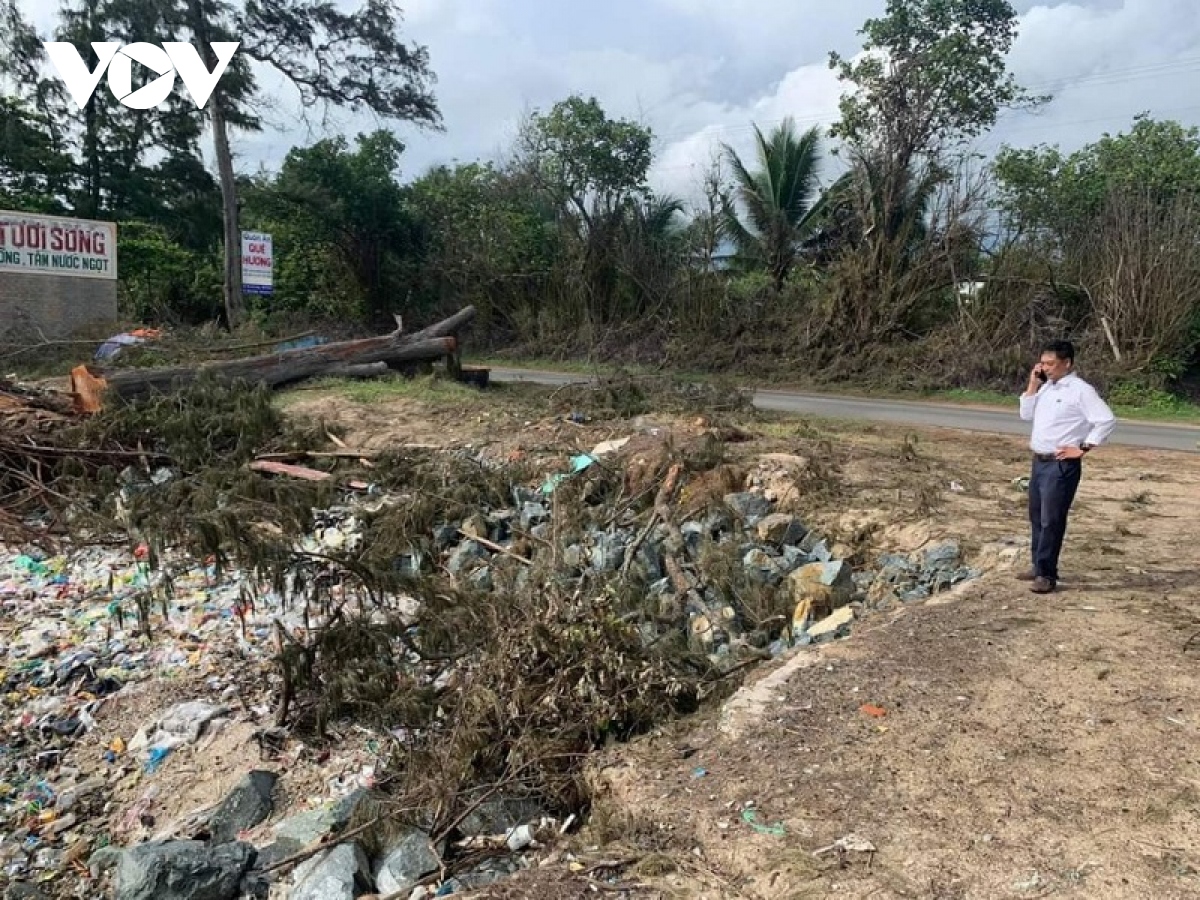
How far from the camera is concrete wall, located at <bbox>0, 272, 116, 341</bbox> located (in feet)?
51.4

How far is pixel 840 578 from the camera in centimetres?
548

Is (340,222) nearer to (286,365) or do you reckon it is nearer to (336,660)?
(286,365)

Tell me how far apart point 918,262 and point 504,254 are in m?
10.6

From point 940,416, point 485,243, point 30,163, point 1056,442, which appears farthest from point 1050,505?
point 30,163

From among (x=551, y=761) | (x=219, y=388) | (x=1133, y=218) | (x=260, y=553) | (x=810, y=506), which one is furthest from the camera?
(x=1133, y=218)

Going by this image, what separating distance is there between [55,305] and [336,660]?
14749 mm

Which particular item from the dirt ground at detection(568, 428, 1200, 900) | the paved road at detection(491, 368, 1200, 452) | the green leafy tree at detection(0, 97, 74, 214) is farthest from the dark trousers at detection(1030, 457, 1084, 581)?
the green leafy tree at detection(0, 97, 74, 214)

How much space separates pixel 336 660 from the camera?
4566 mm

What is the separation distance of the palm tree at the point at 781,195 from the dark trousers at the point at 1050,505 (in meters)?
16.9

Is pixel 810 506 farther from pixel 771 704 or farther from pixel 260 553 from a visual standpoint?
pixel 260 553

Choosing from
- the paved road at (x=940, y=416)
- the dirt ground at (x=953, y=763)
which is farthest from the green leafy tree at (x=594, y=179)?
the dirt ground at (x=953, y=763)

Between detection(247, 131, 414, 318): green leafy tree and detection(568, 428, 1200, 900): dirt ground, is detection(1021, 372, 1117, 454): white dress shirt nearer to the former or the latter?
detection(568, 428, 1200, 900): dirt ground

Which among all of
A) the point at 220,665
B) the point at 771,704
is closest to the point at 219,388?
the point at 220,665

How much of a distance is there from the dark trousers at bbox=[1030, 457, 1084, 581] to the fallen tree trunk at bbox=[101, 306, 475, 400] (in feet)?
28.0
